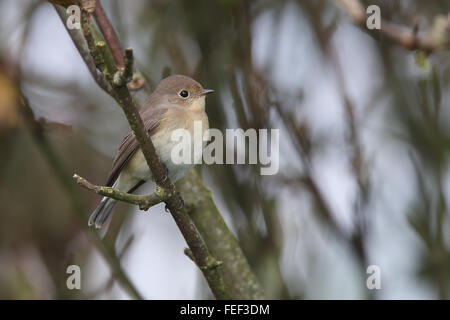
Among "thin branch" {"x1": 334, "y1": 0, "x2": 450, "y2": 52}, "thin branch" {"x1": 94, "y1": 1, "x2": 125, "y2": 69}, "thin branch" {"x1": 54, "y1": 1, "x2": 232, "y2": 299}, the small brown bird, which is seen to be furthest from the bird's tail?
"thin branch" {"x1": 334, "y1": 0, "x2": 450, "y2": 52}

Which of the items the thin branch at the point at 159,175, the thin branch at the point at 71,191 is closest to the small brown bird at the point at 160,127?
the thin branch at the point at 71,191

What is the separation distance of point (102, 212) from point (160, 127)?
A: 0.82 metres

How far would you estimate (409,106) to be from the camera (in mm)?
5031

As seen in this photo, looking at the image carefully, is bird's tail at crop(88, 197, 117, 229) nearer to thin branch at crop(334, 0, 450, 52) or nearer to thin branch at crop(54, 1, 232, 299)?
thin branch at crop(54, 1, 232, 299)

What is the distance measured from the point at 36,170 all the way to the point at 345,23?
144 inches

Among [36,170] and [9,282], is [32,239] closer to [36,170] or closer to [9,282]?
[9,282]

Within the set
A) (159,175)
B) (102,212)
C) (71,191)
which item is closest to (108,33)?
(71,191)

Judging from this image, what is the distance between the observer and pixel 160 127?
4.75m

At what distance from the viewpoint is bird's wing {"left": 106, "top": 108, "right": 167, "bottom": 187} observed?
446cm

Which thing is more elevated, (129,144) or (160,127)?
(160,127)

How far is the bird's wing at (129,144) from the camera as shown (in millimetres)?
4457

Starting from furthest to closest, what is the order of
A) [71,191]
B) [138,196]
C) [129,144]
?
1. [71,191]
2. [129,144]
3. [138,196]

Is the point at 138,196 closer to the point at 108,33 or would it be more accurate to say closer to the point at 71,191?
the point at 71,191

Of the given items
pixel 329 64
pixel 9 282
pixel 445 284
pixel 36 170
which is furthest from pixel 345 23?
pixel 9 282
